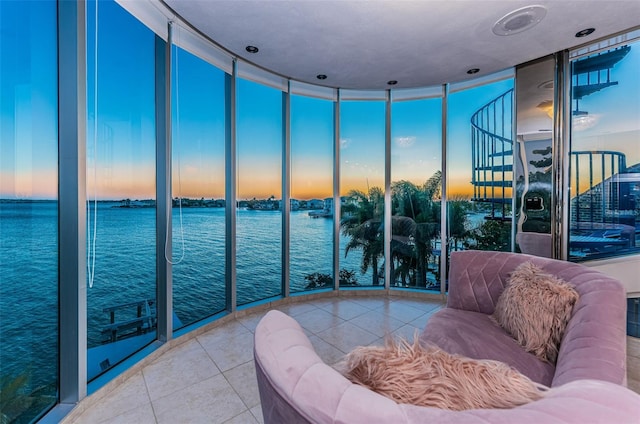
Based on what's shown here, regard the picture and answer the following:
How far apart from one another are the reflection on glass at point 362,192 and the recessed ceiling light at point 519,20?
160 cm

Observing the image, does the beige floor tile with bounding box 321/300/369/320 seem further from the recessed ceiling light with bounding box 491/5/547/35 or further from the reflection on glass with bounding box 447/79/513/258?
the recessed ceiling light with bounding box 491/5/547/35

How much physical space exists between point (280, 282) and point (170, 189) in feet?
5.83

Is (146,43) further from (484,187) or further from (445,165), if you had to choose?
(484,187)

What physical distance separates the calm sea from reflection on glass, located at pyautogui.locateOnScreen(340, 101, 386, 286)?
0.08m

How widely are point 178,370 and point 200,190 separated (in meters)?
1.67

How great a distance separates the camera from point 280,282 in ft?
11.2

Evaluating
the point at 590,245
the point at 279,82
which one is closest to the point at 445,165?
the point at 590,245

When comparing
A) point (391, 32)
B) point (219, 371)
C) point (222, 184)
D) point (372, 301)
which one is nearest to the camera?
point (219, 371)

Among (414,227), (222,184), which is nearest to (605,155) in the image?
(414,227)

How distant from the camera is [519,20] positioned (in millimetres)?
2096

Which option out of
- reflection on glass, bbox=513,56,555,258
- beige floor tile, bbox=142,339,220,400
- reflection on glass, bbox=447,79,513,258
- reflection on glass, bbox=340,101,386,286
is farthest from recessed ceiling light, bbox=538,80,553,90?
beige floor tile, bbox=142,339,220,400

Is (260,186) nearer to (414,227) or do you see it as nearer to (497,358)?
(414,227)

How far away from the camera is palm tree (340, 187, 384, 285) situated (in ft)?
12.4

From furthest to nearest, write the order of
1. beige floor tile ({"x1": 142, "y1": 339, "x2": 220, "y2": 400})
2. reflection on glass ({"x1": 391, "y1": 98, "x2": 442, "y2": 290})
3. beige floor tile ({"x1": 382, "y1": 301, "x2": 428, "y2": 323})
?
reflection on glass ({"x1": 391, "y1": 98, "x2": 442, "y2": 290})
beige floor tile ({"x1": 382, "y1": 301, "x2": 428, "y2": 323})
beige floor tile ({"x1": 142, "y1": 339, "x2": 220, "y2": 400})
